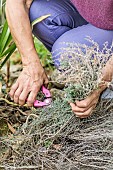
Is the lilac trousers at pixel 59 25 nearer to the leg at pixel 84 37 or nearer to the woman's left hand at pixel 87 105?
the leg at pixel 84 37

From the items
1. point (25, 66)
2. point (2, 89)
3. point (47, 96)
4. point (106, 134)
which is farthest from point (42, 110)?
point (2, 89)

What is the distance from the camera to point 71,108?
1.83 meters

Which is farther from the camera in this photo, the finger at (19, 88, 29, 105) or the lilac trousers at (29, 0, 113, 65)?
the lilac trousers at (29, 0, 113, 65)

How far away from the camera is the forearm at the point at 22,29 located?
186cm

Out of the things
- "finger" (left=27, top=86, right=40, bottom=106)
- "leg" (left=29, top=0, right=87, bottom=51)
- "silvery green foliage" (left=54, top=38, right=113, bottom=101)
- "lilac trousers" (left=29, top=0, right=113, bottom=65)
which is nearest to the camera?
"silvery green foliage" (left=54, top=38, right=113, bottom=101)

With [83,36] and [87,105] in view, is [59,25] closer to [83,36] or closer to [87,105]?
[83,36]

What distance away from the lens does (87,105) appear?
169 centimetres

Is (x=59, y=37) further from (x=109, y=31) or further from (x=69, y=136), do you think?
(x=69, y=136)

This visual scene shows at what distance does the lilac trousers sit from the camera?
6.20 feet

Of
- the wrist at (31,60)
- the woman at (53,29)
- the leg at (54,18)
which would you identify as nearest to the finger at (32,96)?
the woman at (53,29)

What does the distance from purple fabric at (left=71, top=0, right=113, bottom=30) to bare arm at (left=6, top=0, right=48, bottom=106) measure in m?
0.24

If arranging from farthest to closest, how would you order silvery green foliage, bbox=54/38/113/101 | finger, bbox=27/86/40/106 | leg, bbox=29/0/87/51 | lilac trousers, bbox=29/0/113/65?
leg, bbox=29/0/87/51, lilac trousers, bbox=29/0/113/65, finger, bbox=27/86/40/106, silvery green foliage, bbox=54/38/113/101

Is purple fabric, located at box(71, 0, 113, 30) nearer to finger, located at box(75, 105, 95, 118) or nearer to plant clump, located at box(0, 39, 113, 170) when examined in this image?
plant clump, located at box(0, 39, 113, 170)

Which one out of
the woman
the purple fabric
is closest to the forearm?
the woman
